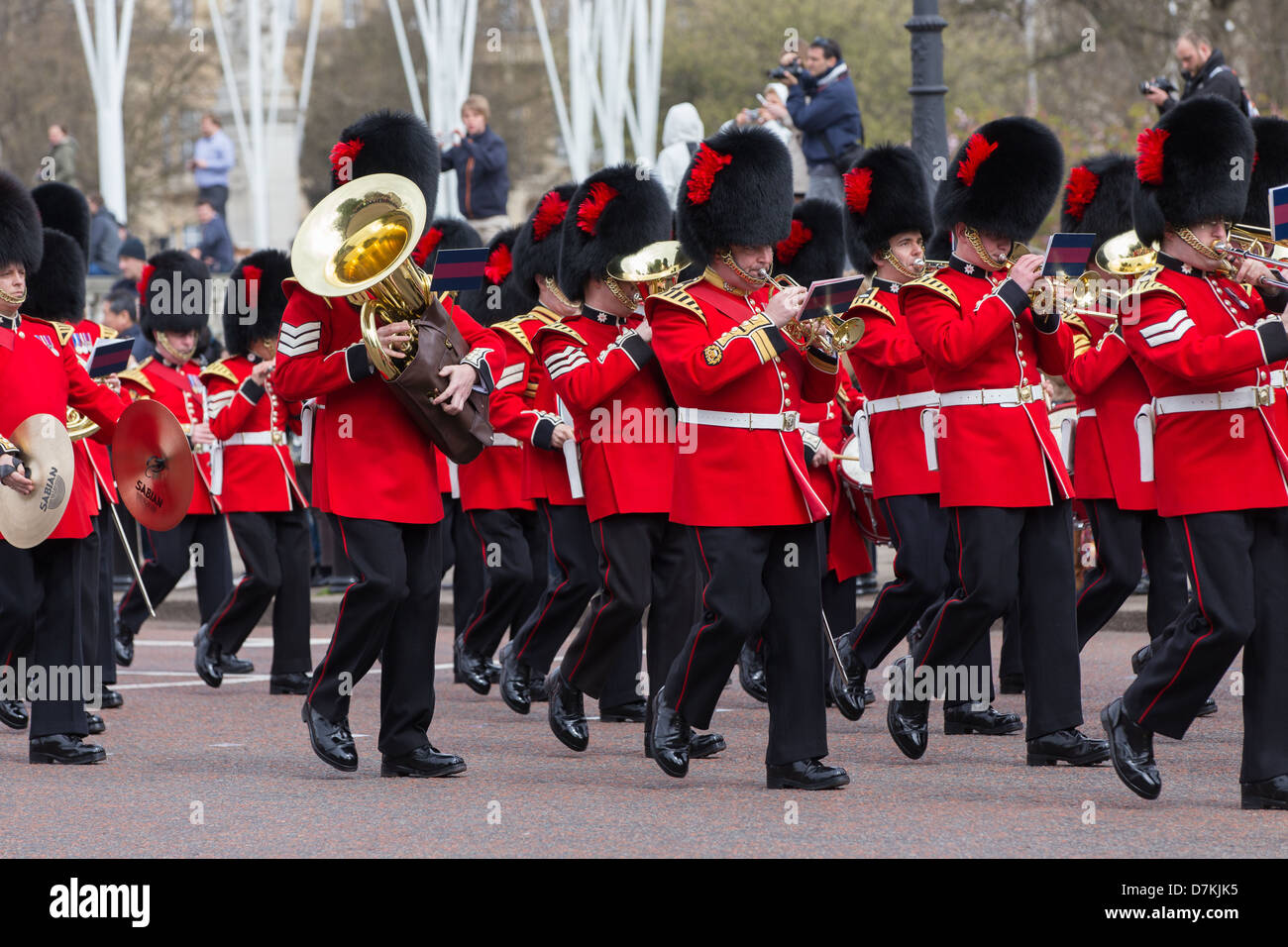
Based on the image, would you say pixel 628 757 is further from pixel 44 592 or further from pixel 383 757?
pixel 44 592

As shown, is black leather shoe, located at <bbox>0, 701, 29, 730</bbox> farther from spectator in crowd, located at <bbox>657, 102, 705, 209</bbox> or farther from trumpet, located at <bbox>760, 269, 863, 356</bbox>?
spectator in crowd, located at <bbox>657, 102, 705, 209</bbox>

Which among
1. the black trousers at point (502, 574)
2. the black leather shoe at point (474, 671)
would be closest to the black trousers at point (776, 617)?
the black trousers at point (502, 574)

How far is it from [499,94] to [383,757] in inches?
1391

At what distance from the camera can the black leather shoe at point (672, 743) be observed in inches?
265

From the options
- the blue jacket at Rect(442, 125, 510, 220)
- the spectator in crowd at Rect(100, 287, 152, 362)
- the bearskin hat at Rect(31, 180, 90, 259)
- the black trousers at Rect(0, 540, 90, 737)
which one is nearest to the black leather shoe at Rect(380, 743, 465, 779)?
the black trousers at Rect(0, 540, 90, 737)

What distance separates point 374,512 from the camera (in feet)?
22.3

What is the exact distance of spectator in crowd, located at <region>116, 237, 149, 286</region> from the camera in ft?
53.3

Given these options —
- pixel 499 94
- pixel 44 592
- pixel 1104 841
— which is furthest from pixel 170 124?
pixel 1104 841

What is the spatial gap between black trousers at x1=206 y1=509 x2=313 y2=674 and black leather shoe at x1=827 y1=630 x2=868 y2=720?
2.48 meters

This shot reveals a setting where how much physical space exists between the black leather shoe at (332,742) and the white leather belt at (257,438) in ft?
10.5

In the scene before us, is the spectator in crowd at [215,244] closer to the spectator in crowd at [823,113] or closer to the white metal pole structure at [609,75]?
the white metal pole structure at [609,75]

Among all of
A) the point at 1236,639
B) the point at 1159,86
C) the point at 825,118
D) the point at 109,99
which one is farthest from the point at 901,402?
the point at 109,99

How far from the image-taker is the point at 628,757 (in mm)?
7539

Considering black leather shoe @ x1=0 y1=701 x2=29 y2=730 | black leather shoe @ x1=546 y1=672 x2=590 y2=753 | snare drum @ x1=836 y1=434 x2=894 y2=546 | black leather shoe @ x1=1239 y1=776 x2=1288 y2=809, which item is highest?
snare drum @ x1=836 y1=434 x2=894 y2=546
